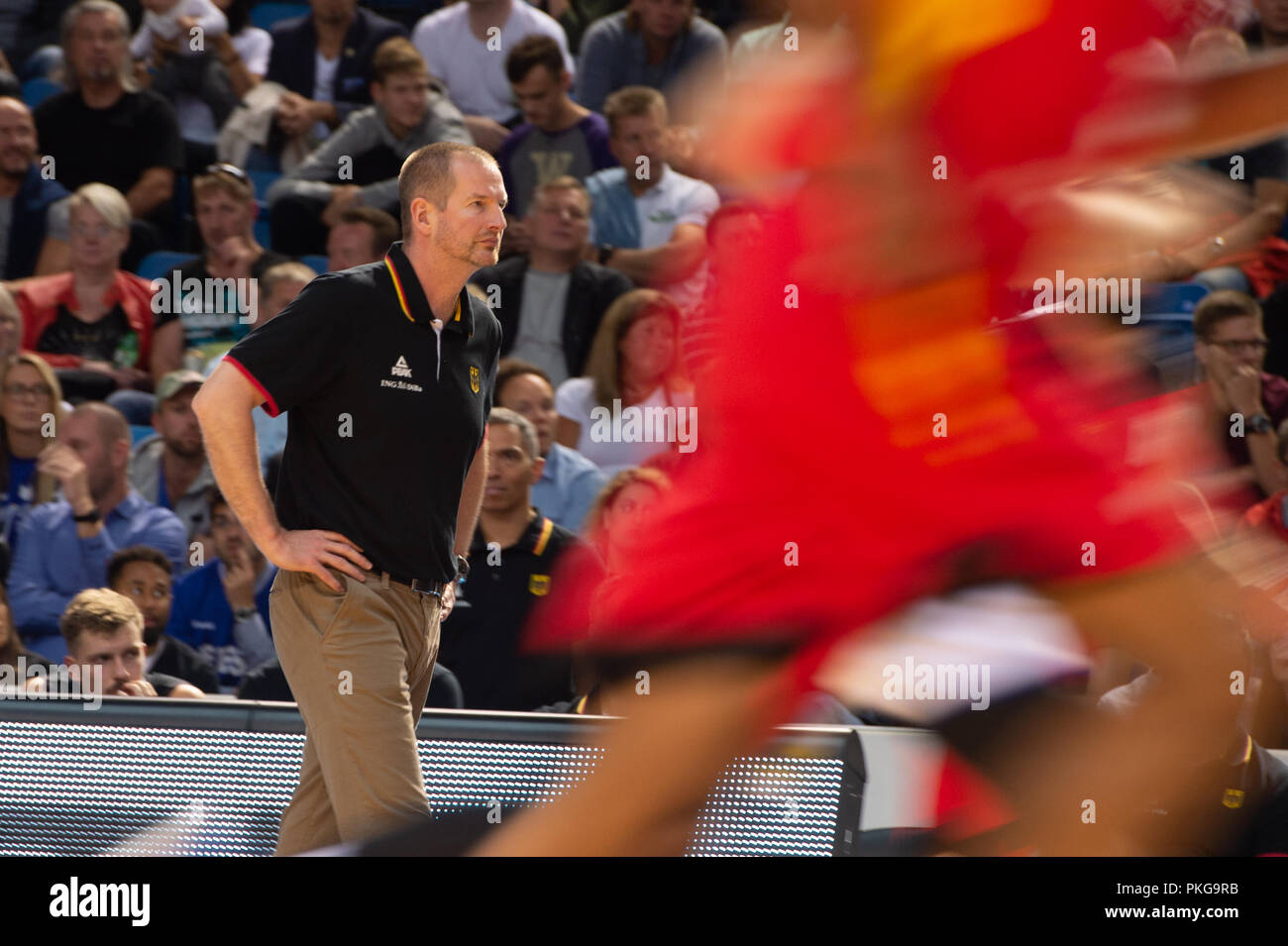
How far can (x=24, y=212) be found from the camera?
6.33 m

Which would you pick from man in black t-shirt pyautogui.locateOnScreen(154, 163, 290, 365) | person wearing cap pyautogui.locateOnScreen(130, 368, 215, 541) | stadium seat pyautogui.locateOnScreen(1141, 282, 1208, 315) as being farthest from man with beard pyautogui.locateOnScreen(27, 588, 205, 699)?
stadium seat pyautogui.locateOnScreen(1141, 282, 1208, 315)

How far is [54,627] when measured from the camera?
15.8 feet

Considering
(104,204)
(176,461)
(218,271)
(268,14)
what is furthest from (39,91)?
(176,461)

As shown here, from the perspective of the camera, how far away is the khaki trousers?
263cm

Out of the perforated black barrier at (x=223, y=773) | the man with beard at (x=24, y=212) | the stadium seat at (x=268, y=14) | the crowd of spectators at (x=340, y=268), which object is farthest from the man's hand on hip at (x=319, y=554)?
the stadium seat at (x=268, y=14)

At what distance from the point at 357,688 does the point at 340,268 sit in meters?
3.35

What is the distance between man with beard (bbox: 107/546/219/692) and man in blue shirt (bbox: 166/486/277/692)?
66 mm

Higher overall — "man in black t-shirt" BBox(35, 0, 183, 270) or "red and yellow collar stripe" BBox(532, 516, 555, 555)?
"man in black t-shirt" BBox(35, 0, 183, 270)

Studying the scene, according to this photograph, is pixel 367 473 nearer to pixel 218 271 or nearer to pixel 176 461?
pixel 176 461

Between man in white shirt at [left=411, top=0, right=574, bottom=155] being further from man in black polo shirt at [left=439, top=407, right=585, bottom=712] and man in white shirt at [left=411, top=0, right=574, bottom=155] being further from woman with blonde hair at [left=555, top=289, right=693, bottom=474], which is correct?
man in black polo shirt at [left=439, top=407, right=585, bottom=712]

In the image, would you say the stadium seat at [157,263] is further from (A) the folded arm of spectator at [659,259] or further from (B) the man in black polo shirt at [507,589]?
(B) the man in black polo shirt at [507,589]
